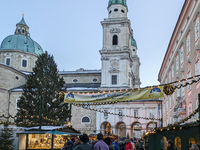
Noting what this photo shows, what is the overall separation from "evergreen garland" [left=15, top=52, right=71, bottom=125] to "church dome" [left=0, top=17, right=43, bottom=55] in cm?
3144

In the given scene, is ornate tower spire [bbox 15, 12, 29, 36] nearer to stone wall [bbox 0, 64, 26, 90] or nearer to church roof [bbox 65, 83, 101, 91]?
stone wall [bbox 0, 64, 26, 90]

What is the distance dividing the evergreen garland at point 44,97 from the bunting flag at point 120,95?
19.7 m

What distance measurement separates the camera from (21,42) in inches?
2758

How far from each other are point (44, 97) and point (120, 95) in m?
23.7

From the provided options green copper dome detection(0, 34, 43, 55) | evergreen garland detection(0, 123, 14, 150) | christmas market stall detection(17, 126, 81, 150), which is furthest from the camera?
green copper dome detection(0, 34, 43, 55)

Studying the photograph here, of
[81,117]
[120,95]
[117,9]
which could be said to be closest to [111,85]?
[81,117]

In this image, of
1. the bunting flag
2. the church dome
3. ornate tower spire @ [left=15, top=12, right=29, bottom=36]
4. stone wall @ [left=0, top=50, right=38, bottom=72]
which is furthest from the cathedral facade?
the bunting flag

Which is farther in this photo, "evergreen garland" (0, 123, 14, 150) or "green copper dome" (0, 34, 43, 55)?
"green copper dome" (0, 34, 43, 55)

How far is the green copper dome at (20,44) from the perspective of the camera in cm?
6900

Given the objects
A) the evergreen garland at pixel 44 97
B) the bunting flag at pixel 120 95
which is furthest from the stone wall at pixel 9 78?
the bunting flag at pixel 120 95

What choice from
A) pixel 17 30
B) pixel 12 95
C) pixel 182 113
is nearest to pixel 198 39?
pixel 182 113

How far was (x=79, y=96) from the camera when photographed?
16.3 meters

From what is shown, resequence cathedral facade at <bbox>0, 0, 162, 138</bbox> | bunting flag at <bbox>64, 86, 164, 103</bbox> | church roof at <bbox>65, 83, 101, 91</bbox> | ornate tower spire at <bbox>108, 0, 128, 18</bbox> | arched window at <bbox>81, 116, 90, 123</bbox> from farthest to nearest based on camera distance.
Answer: ornate tower spire at <bbox>108, 0, 128, 18</bbox>, church roof at <bbox>65, 83, 101, 91</bbox>, arched window at <bbox>81, 116, 90, 123</bbox>, cathedral facade at <bbox>0, 0, 162, 138</bbox>, bunting flag at <bbox>64, 86, 164, 103</bbox>

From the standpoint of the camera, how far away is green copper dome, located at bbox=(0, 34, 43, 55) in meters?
69.0
